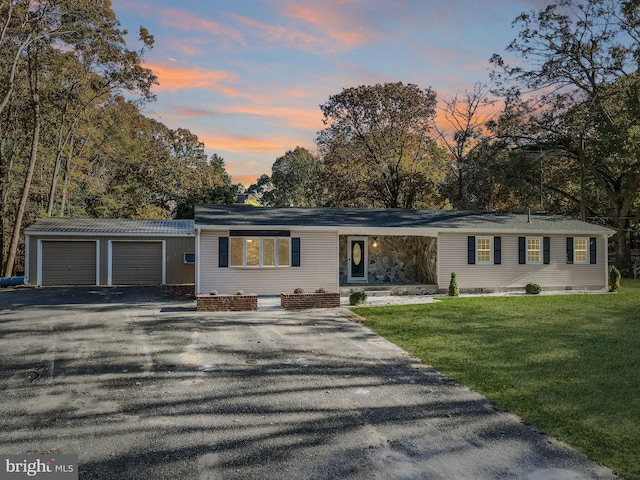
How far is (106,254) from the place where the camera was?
20.8 meters

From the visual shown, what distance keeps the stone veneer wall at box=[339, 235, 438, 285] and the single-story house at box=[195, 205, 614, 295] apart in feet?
0.14

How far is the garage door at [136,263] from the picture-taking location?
827 inches

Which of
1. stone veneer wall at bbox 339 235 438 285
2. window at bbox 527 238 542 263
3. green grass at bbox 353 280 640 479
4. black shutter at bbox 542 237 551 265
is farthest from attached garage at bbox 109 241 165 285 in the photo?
black shutter at bbox 542 237 551 265

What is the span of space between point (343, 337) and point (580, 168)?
2451cm

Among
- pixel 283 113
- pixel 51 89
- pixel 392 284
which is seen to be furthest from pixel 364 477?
pixel 51 89

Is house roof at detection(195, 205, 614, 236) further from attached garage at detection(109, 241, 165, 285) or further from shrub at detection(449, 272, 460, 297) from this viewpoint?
attached garage at detection(109, 241, 165, 285)

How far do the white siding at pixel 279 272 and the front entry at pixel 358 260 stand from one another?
224 centimetres

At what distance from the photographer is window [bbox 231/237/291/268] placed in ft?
52.0

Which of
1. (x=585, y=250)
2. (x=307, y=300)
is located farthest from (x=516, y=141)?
(x=307, y=300)

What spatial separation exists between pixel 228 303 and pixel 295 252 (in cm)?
387

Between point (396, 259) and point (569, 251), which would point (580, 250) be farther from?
point (396, 259)

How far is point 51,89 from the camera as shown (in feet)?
81.6

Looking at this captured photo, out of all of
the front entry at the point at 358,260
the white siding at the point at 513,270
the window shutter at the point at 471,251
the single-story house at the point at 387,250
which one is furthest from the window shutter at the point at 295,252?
the window shutter at the point at 471,251

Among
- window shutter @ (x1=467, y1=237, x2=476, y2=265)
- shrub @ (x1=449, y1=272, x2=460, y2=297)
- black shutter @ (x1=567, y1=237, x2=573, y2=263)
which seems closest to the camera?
shrub @ (x1=449, y1=272, x2=460, y2=297)
